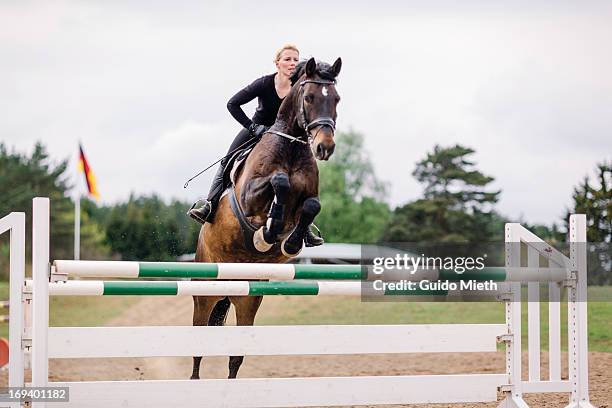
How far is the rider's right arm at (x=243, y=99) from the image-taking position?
6.30 metres

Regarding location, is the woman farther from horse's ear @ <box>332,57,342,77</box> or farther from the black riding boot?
horse's ear @ <box>332,57,342,77</box>

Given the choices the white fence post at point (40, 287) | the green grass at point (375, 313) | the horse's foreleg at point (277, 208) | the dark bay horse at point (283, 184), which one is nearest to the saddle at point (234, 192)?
the dark bay horse at point (283, 184)

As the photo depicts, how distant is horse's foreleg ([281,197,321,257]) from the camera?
5.66 meters

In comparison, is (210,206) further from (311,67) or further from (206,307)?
(311,67)

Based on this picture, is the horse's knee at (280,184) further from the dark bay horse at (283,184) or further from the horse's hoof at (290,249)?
the horse's hoof at (290,249)

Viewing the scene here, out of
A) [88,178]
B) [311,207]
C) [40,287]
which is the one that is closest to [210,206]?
[311,207]

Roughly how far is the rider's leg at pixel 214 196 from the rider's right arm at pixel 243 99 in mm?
279

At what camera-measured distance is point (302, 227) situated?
5695 millimetres

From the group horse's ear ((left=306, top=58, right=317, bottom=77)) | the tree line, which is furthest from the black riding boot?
the tree line

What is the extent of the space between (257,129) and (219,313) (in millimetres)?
1507

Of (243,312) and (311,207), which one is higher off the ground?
(311,207)

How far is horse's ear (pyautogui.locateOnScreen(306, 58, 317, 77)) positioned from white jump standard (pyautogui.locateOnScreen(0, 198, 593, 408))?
1.31 metres

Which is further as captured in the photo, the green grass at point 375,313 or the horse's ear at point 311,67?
the green grass at point 375,313

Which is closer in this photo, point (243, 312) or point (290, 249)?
point (290, 249)
